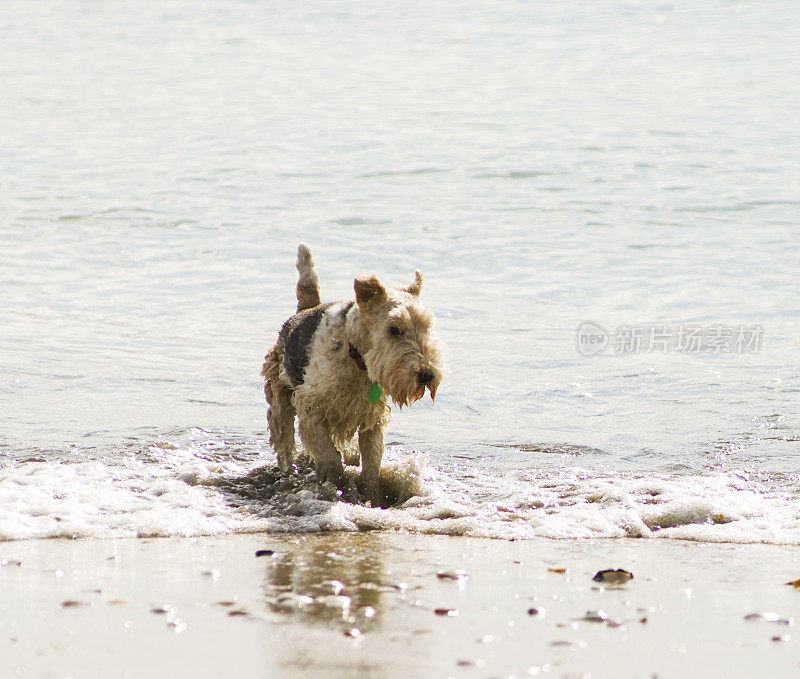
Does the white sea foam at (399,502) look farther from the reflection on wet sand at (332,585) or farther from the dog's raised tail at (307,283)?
the dog's raised tail at (307,283)

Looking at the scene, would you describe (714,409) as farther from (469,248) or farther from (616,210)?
(616,210)

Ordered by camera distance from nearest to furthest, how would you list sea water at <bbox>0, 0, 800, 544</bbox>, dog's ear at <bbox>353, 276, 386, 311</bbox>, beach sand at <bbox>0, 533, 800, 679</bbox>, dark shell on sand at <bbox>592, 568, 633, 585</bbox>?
1. beach sand at <bbox>0, 533, 800, 679</bbox>
2. dark shell on sand at <bbox>592, 568, 633, 585</bbox>
3. dog's ear at <bbox>353, 276, 386, 311</bbox>
4. sea water at <bbox>0, 0, 800, 544</bbox>

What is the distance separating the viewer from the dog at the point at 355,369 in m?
4.97

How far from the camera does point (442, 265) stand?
12680 mm

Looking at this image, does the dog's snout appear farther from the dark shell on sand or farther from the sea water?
the dark shell on sand

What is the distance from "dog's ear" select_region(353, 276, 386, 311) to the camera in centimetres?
507

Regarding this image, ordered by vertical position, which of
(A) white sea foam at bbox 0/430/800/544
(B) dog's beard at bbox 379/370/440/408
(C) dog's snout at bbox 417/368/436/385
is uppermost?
(C) dog's snout at bbox 417/368/436/385

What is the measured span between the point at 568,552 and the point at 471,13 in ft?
108

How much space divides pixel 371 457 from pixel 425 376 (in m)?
0.93

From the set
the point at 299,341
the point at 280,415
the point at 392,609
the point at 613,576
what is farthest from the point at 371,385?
the point at 392,609

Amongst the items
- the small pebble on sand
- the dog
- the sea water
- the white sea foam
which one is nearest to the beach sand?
the small pebble on sand

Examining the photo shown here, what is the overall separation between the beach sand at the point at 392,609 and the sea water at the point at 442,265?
1.37 ft

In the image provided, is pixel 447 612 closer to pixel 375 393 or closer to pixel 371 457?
pixel 375 393

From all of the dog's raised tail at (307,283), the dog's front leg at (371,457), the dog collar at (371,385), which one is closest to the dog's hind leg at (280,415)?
the dog's raised tail at (307,283)
